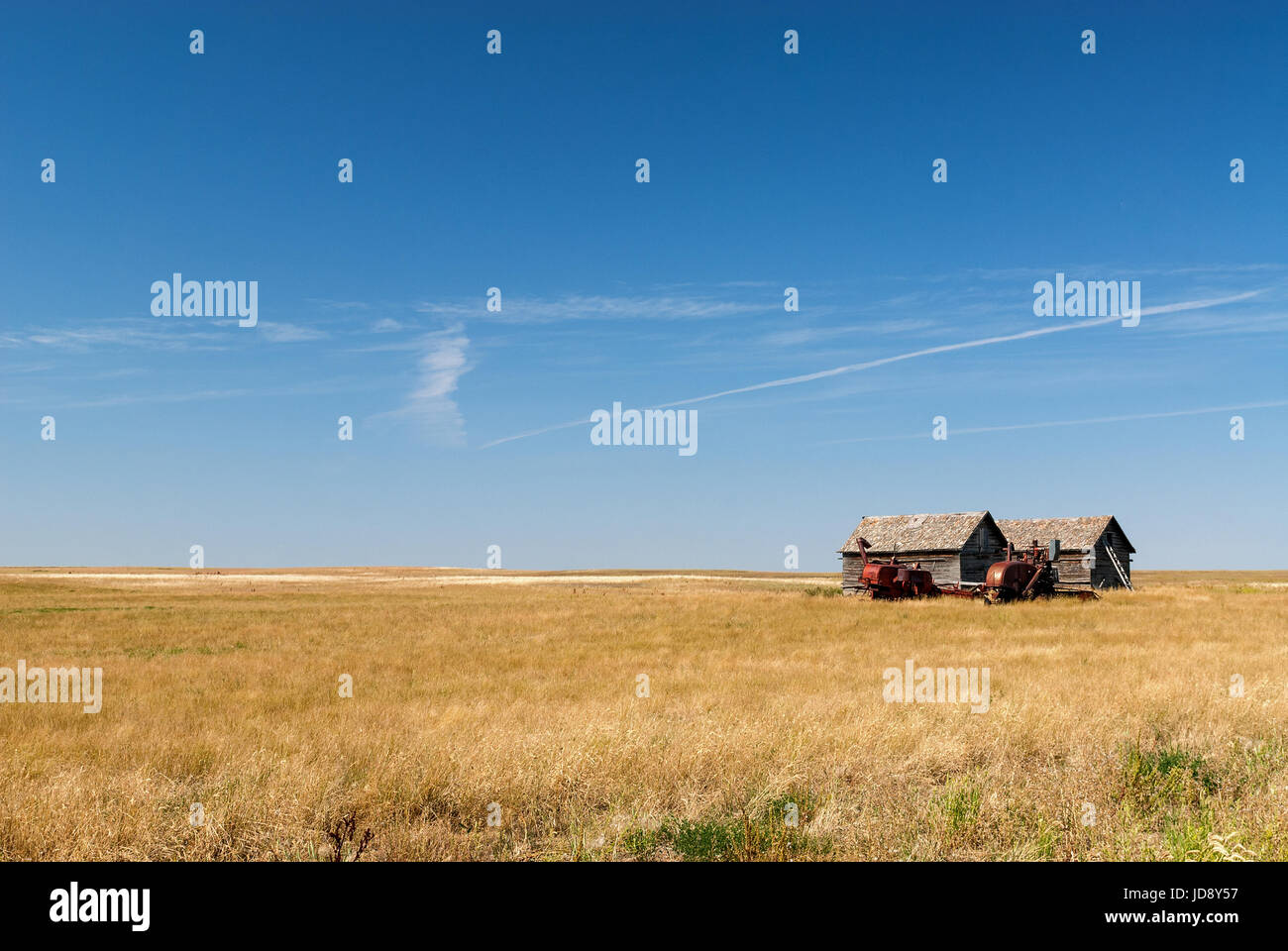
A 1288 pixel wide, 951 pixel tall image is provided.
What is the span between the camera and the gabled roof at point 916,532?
46750 mm

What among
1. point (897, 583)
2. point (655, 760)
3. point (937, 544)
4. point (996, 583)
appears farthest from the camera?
point (937, 544)

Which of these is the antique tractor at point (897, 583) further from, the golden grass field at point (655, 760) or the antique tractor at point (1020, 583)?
the golden grass field at point (655, 760)

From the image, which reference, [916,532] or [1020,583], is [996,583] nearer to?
[1020,583]

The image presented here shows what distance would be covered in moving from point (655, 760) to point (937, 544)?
43.0 metres

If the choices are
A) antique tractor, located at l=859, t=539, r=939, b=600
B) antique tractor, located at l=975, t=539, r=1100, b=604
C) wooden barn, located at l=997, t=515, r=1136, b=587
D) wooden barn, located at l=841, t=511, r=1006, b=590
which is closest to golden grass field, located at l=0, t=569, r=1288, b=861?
antique tractor, located at l=975, t=539, r=1100, b=604

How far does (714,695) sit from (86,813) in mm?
8296

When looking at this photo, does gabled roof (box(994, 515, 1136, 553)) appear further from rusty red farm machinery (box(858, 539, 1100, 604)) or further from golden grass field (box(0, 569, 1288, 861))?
golden grass field (box(0, 569, 1288, 861))

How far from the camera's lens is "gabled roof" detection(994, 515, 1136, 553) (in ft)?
173

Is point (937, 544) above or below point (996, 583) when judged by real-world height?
above

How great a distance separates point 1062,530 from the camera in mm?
54188

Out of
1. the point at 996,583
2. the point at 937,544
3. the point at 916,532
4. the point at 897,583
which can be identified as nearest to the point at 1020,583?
the point at 996,583

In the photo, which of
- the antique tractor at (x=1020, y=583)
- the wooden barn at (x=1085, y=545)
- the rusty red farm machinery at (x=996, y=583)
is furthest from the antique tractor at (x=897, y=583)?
the wooden barn at (x=1085, y=545)
